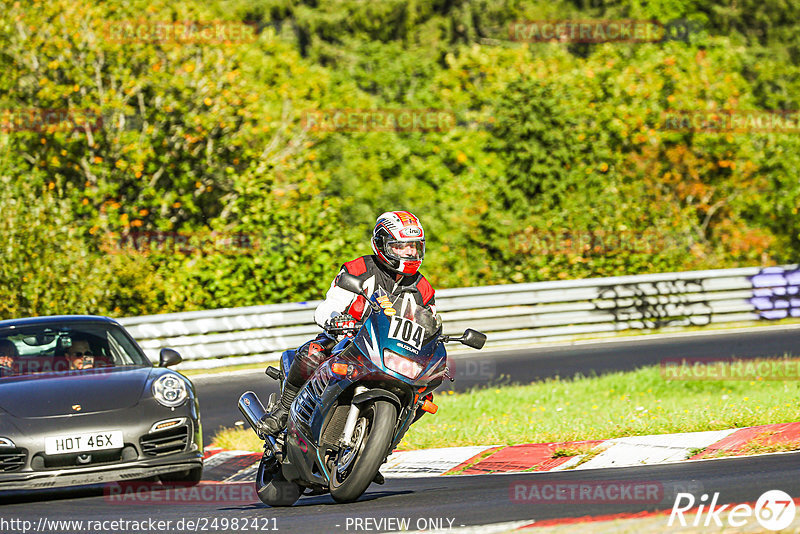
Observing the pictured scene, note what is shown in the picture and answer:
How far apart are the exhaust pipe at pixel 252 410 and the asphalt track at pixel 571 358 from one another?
550 centimetres

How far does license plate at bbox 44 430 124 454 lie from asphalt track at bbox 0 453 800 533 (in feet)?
1.29

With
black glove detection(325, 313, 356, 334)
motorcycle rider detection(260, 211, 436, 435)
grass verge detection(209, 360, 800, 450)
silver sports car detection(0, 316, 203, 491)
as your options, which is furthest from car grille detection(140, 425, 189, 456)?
black glove detection(325, 313, 356, 334)

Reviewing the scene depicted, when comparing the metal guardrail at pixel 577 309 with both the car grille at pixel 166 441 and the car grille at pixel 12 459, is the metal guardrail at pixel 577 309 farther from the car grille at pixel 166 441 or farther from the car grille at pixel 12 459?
the car grille at pixel 12 459

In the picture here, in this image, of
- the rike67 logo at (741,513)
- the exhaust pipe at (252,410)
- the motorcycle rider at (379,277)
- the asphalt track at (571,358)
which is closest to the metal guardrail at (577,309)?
the asphalt track at (571,358)

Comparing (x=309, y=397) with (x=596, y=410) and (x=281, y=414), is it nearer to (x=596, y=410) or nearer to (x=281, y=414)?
(x=281, y=414)

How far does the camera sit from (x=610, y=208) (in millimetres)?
22812

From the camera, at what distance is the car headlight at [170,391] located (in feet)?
29.8

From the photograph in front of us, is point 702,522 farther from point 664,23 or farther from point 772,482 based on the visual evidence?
point 664,23

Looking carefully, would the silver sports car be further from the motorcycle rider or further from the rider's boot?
the motorcycle rider

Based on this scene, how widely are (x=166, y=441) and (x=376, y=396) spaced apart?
3.07m

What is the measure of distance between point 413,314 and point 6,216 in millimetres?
15284

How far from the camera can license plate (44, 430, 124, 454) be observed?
838cm

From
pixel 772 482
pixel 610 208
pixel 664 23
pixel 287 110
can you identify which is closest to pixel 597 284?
pixel 610 208

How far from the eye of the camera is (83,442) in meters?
8.45
